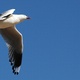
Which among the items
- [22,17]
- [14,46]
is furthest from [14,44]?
[22,17]

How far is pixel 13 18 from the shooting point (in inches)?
526

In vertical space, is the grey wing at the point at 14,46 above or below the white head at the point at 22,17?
below

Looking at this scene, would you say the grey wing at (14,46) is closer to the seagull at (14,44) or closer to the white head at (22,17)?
the seagull at (14,44)

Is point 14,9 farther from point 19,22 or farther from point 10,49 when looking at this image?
point 10,49

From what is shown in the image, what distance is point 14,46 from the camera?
579 inches

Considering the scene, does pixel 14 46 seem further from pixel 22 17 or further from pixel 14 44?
pixel 22 17

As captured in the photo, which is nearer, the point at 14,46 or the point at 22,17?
the point at 22,17

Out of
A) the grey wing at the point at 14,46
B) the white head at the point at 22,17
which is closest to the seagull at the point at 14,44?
the grey wing at the point at 14,46

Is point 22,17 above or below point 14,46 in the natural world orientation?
above

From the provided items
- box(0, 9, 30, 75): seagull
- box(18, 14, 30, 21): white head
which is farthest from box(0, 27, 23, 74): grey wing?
box(18, 14, 30, 21): white head

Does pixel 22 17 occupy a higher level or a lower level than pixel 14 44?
higher

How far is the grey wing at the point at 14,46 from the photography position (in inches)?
575

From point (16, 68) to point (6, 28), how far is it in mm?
1139

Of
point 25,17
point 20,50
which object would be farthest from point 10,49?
point 25,17
